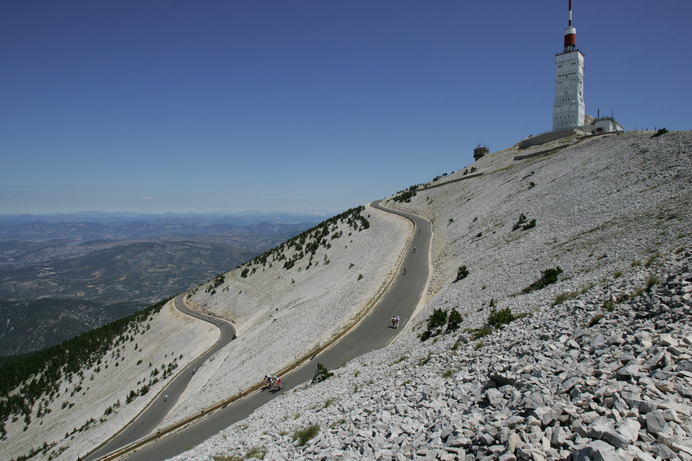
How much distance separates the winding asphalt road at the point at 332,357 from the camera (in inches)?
703

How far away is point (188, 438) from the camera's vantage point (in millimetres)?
17688

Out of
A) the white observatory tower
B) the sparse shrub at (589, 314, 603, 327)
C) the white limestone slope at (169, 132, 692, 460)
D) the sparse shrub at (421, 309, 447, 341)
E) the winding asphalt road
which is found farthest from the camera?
the white observatory tower

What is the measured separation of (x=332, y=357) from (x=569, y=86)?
237 ft

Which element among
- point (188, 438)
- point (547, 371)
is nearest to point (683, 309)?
point (547, 371)

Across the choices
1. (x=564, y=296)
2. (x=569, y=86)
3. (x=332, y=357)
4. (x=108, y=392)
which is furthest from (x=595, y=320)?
(x=569, y=86)

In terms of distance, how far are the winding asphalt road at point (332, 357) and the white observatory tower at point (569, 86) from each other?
4975 centimetres

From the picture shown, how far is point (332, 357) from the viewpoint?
74.7 feet

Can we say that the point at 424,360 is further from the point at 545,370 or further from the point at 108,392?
the point at 108,392

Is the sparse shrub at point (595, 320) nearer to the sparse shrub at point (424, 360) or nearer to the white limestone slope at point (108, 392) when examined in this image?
the sparse shrub at point (424, 360)

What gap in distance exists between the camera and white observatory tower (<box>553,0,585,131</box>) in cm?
6675

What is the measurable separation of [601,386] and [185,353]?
44.3m

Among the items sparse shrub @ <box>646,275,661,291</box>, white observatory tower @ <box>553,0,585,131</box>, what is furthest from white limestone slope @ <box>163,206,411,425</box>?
white observatory tower @ <box>553,0,585,131</box>

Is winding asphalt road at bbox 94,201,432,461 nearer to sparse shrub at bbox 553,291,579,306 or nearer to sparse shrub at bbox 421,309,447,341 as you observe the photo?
sparse shrub at bbox 421,309,447,341

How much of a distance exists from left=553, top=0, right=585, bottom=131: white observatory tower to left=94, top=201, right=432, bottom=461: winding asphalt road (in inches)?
1959
